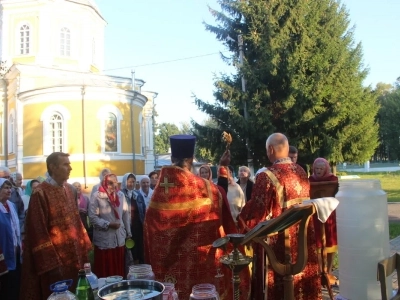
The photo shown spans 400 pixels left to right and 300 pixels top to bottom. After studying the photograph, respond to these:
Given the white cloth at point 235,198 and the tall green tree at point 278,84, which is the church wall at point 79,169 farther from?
the white cloth at point 235,198

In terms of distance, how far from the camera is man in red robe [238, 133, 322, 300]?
11.4 feet

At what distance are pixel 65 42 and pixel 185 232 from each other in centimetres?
2750

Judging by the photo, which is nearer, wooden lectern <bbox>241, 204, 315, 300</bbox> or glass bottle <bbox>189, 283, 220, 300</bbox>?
glass bottle <bbox>189, 283, 220, 300</bbox>

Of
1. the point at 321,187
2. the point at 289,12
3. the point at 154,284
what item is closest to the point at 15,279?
the point at 154,284

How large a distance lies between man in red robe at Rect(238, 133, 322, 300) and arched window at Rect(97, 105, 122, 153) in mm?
20337

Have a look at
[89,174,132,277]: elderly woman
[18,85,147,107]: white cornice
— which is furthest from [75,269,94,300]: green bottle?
[18,85,147,107]: white cornice

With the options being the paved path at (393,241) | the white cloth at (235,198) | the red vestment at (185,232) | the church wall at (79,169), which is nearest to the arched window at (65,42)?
the church wall at (79,169)

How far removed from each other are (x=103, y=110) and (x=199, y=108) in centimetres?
867

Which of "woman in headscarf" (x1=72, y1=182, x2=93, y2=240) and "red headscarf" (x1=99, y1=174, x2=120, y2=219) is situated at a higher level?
"red headscarf" (x1=99, y1=174, x2=120, y2=219)

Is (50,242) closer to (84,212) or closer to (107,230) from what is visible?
(107,230)

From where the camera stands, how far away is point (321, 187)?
555 centimetres

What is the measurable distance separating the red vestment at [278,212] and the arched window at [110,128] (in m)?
20.4

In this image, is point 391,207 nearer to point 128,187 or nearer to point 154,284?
point 128,187

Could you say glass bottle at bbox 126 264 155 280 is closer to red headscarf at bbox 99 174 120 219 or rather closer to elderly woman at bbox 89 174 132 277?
elderly woman at bbox 89 174 132 277
